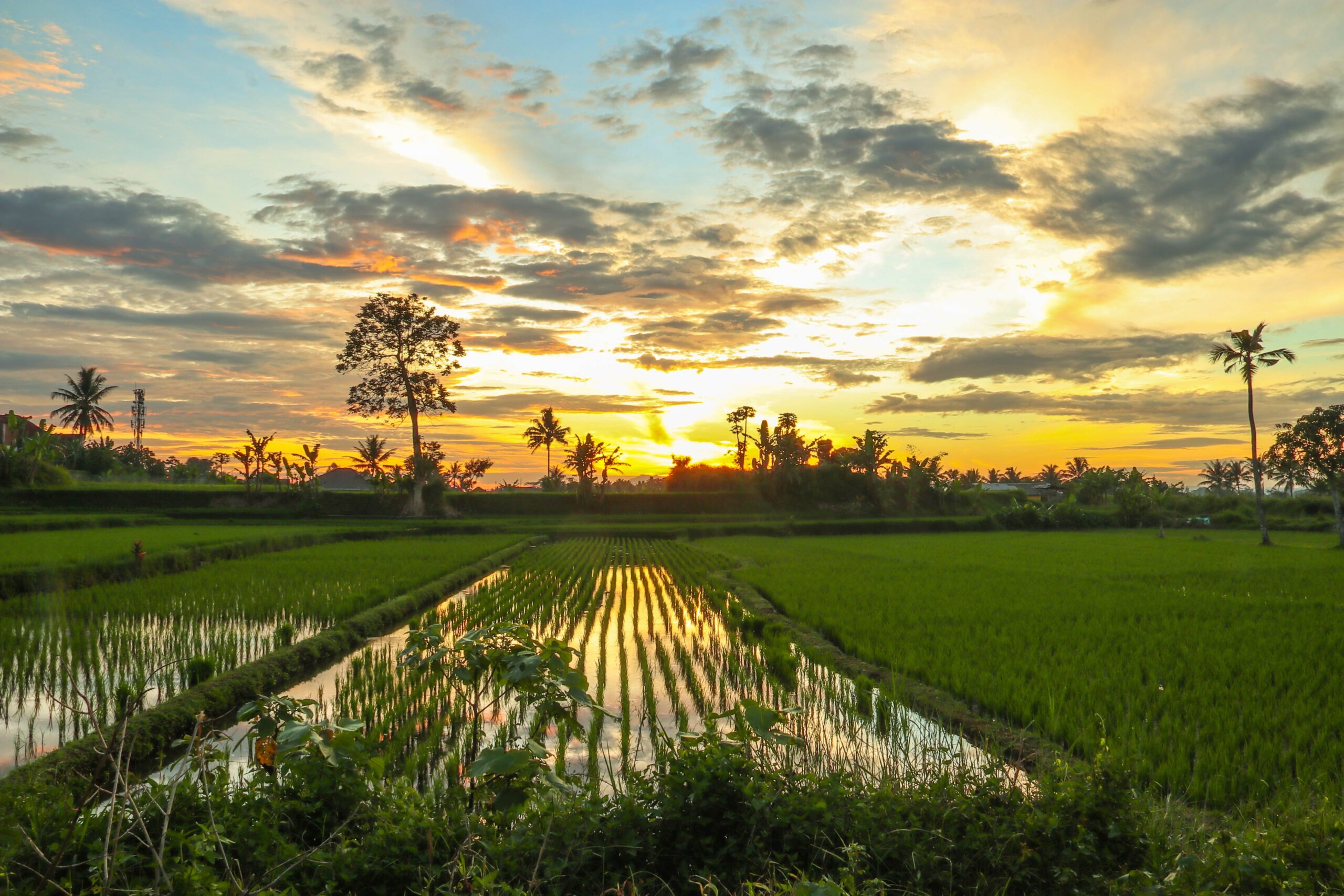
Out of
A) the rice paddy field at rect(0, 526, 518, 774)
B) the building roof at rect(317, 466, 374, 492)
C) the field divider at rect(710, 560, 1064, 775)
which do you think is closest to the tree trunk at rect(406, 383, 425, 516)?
the rice paddy field at rect(0, 526, 518, 774)

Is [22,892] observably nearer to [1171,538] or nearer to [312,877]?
[312,877]

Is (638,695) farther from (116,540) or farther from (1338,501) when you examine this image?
(1338,501)

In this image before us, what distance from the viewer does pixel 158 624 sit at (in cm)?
995

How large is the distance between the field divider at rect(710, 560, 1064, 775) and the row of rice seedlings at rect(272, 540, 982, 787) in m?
0.17

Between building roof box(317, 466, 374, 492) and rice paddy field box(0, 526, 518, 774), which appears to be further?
building roof box(317, 466, 374, 492)

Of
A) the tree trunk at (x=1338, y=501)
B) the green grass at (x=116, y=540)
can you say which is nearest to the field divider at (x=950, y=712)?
the green grass at (x=116, y=540)

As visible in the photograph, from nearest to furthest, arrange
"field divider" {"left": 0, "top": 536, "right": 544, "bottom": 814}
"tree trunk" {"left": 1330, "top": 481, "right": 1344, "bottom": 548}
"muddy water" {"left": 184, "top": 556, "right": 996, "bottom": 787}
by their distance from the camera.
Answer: "field divider" {"left": 0, "top": 536, "right": 544, "bottom": 814} < "muddy water" {"left": 184, "top": 556, "right": 996, "bottom": 787} < "tree trunk" {"left": 1330, "top": 481, "right": 1344, "bottom": 548}

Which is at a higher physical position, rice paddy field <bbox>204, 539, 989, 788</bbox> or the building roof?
the building roof

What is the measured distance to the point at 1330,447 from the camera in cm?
2512

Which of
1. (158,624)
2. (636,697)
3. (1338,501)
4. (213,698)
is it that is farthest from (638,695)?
(1338,501)

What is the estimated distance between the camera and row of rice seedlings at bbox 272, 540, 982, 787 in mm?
5340

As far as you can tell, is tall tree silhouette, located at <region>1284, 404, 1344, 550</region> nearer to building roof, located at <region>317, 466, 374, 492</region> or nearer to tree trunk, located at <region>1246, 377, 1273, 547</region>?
tree trunk, located at <region>1246, 377, 1273, 547</region>

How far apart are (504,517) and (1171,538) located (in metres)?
30.4

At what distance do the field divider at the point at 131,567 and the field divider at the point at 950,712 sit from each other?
11983 mm
